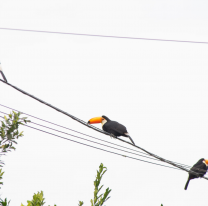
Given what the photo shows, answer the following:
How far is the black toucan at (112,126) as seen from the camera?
8891 millimetres

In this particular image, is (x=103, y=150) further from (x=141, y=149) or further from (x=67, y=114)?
(x=67, y=114)

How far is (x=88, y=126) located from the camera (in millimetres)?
6141

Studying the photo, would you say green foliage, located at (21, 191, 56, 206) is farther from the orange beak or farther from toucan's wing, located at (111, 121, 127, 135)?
the orange beak

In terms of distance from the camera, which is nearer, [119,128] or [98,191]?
[98,191]

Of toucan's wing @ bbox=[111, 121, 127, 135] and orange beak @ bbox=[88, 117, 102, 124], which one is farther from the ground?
orange beak @ bbox=[88, 117, 102, 124]

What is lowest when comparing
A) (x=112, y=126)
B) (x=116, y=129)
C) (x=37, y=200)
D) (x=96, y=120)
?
(x=37, y=200)

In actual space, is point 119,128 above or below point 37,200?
above

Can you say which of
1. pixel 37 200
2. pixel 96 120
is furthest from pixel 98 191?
pixel 96 120

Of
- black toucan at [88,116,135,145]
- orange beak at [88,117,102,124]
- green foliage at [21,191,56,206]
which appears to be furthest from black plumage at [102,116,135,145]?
green foliage at [21,191,56,206]

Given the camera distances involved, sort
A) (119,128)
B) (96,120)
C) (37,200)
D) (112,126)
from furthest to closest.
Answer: (96,120) < (112,126) < (119,128) < (37,200)

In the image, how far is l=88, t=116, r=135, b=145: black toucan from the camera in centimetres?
889

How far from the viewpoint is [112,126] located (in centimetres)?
917

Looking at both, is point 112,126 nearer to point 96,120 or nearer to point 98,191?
point 96,120

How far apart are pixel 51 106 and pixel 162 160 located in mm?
2339
